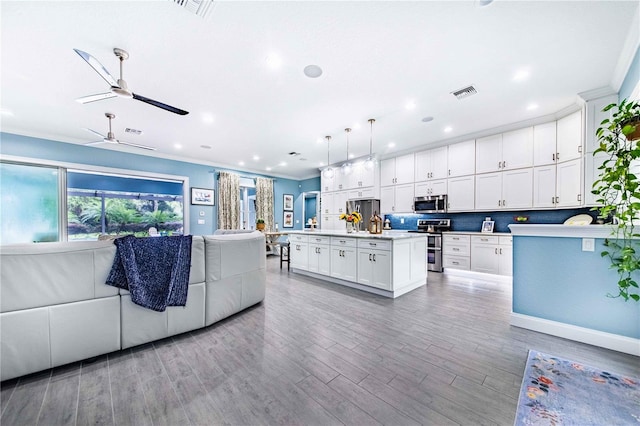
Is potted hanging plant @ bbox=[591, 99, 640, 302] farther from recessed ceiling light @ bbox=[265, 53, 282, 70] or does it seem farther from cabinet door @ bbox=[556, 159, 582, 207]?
recessed ceiling light @ bbox=[265, 53, 282, 70]

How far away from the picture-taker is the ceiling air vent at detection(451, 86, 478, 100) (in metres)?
3.07

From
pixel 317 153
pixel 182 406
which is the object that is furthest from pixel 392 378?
pixel 317 153

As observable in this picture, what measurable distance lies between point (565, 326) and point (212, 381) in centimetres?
323

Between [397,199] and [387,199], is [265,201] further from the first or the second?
[397,199]

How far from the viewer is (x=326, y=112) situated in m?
3.77

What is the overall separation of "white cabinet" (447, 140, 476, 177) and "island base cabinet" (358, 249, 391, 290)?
3090 mm

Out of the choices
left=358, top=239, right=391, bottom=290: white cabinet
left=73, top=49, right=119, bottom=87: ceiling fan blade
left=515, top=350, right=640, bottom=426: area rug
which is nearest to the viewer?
left=515, top=350, right=640, bottom=426: area rug

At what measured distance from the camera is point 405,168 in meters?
5.95

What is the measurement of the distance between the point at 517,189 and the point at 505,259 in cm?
136

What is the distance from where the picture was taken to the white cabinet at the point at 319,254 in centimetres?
431

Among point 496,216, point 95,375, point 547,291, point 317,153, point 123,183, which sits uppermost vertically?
point 317,153

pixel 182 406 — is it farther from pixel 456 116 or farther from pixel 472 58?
pixel 456 116

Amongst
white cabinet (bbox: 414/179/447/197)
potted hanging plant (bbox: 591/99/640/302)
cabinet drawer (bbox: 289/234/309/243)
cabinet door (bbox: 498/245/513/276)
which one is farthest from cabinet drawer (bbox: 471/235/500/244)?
cabinet drawer (bbox: 289/234/309/243)

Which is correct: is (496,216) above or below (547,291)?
above
